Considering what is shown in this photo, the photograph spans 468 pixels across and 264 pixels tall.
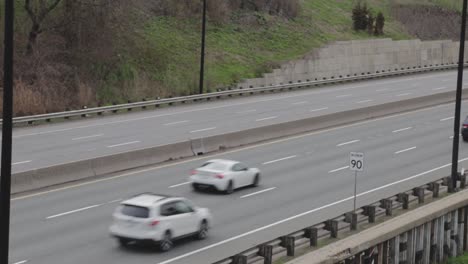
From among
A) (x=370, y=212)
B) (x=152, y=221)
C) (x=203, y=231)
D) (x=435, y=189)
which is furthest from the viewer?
(x=435, y=189)

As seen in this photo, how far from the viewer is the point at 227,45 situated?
7619 cm

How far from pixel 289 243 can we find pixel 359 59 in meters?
61.6

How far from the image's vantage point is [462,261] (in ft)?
93.6

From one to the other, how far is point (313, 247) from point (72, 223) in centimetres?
747

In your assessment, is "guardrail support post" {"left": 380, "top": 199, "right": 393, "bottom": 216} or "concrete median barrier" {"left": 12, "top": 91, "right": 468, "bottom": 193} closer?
"guardrail support post" {"left": 380, "top": 199, "right": 393, "bottom": 216}

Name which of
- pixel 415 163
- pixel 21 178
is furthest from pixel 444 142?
pixel 21 178

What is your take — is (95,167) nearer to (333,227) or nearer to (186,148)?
(186,148)

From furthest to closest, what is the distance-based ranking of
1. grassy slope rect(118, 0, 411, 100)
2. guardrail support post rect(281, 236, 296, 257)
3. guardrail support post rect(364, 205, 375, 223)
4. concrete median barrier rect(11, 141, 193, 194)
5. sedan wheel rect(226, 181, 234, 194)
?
grassy slope rect(118, 0, 411, 100)
sedan wheel rect(226, 181, 234, 194)
concrete median barrier rect(11, 141, 193, 194)
guardrail support post rect(364, 205, 375, 223)
guardrail support post rect(281, 236, 296, 257)

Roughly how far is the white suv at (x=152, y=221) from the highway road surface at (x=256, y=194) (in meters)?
0.41

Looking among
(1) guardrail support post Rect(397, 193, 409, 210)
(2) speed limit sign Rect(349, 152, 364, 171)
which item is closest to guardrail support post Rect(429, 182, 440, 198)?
(1) guardrail support post Rect(397, 193, 409, 210)

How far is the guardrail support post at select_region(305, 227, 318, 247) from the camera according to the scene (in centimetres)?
2312

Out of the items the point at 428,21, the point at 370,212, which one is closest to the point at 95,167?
the point at 370,212

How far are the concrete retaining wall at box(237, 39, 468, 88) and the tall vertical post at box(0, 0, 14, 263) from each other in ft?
171

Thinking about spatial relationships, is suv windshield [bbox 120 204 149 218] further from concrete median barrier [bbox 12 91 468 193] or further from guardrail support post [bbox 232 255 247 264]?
concrete median barrier [bbox 12 91 468 193]
